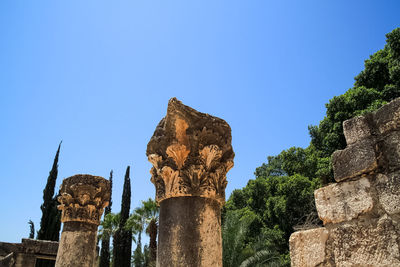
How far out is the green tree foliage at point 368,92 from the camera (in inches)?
559

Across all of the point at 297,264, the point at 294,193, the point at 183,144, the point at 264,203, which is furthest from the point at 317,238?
the point at 264,203

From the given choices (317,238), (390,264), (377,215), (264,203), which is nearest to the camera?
(390,264)

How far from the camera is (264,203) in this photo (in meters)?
21.1

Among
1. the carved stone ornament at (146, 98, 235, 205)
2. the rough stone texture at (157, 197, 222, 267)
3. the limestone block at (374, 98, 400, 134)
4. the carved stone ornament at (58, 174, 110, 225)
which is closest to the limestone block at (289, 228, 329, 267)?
the limestone block at (374, 98, 400, 134)

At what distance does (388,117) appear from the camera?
2217 millimetres

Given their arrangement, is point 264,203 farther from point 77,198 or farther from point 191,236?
point 191,236

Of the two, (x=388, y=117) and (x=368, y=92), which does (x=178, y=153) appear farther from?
(x=368, y=92)

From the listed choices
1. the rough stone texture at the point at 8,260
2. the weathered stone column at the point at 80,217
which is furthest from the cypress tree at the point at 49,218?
the weathered stone column at the point at 80,217

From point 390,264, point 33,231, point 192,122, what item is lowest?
point 390,264

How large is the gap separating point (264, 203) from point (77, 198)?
50.6 ft

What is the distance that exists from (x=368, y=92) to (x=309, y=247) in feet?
46.7

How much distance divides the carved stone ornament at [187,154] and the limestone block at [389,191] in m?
2.07

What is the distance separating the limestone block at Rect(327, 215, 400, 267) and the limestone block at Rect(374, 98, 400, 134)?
59cm

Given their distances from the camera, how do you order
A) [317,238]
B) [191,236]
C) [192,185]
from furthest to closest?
[192,185] < [191,236] < [317,238]
